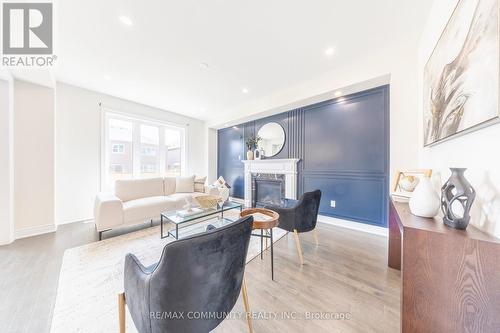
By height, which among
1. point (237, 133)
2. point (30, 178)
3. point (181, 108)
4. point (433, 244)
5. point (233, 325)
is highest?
point (181, 108)

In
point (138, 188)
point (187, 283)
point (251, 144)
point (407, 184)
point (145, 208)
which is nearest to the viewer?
point (187, 283)

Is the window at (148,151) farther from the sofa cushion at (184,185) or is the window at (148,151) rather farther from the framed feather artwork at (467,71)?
the framed feather artwork at (467,71)


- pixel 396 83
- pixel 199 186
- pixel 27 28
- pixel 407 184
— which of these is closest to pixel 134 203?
pixel 199 186

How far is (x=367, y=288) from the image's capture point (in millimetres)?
1566

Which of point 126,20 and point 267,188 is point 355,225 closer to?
point 267,188

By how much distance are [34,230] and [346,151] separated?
17.2ft

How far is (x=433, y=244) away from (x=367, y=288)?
41.0 inches

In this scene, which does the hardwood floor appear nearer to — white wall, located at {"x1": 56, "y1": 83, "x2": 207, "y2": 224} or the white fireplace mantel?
white wall, located at {"x1": 56, "y1": 83, "x2": 207, "y2": 224}

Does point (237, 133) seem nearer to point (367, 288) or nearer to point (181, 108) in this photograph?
point (181, 108)

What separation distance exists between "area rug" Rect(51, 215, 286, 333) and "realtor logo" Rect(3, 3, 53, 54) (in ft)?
8.49

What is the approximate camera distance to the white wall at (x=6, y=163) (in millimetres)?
2355

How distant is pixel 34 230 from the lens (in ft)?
8.86

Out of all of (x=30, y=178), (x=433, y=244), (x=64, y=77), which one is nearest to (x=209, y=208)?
(x=433, y=244)

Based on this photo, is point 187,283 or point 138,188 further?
point 138,188
